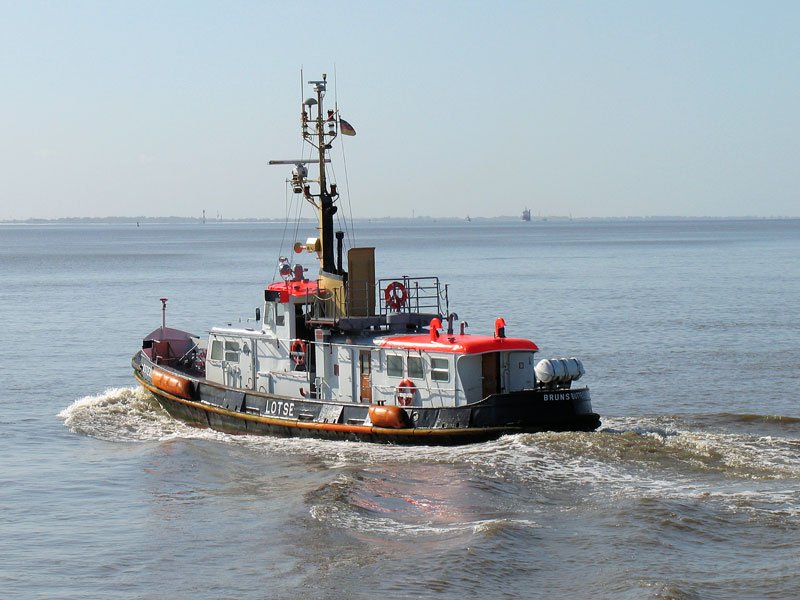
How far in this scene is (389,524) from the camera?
19094mm

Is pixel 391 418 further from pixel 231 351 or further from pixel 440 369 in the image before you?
pixel 231 351

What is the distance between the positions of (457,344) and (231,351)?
6959 millimetres

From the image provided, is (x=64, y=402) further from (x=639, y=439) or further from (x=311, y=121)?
(x=639, y=439)

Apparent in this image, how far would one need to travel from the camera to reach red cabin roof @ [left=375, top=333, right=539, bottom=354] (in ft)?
77.7

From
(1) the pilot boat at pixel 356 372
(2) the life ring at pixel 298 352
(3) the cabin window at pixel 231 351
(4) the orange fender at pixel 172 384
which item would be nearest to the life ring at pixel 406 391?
(1) the pilot boat at pixel 356 372

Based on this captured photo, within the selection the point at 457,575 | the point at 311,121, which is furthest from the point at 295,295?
the point at 457,575

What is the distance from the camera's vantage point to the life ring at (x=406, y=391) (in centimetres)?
2447

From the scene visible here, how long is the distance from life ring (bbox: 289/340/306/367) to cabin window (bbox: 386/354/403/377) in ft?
8.34

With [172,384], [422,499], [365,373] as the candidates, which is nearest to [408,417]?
[365,373]

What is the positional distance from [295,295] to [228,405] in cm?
323

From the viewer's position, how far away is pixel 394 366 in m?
24.9

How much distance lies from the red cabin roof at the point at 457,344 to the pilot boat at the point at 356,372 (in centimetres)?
3

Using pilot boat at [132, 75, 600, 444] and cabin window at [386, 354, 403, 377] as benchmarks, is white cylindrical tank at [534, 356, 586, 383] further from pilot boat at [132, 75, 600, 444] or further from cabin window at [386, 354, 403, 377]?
cabin window at [386, 354, 403, 377]

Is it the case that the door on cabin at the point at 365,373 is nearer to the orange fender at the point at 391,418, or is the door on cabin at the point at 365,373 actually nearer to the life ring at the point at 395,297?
the orange fender at the point at 391,418
